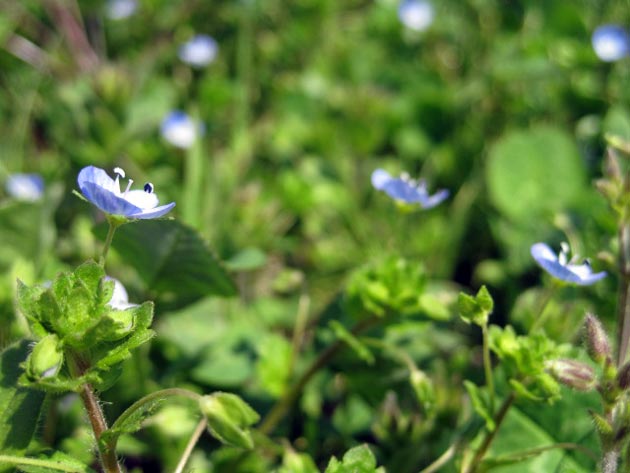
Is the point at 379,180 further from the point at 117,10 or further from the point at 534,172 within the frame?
the point at 117,10

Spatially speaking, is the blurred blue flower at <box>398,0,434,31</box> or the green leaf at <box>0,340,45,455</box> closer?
the green leaf at <box>0,340,45,455</box>

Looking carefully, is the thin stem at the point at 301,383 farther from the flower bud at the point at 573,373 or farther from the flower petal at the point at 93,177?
the flower petal at the point at 93,177

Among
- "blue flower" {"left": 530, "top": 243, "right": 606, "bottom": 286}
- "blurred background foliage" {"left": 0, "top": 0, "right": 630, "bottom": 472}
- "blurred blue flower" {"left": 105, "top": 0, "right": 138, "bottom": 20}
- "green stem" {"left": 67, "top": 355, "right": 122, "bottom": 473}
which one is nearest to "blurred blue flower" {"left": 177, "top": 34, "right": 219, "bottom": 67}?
"blurred background foliage" {"left": 0, "top": 0, "right": 630, "bottom": 472}

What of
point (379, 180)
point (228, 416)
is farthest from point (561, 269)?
point (228, 416)

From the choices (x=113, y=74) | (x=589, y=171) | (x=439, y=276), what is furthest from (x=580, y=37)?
(x=113, y=74)

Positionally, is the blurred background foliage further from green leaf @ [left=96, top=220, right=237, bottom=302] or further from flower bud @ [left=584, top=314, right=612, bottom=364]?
flower bud @ [left=584, top=314, right=612, bottom=364]

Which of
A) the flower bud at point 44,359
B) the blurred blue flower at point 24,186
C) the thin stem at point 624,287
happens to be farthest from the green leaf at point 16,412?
the blurred blue flower at point 24,186
